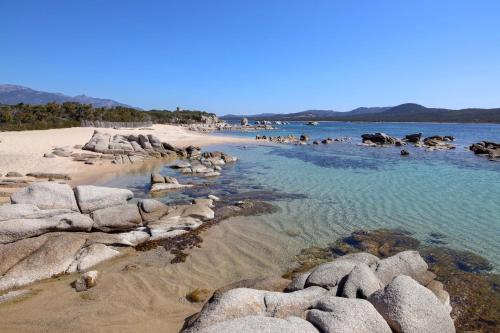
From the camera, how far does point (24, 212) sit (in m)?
11.5

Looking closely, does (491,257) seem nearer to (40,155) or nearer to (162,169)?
(162,169)

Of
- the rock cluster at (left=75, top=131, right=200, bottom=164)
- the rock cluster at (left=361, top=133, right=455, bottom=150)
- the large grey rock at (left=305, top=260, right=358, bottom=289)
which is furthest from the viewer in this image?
the rock cluster at (left=361, top=133, right=455, bottom=150)

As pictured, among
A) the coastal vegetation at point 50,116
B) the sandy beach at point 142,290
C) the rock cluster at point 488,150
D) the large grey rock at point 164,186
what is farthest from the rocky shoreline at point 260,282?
the coastal vegetation at point 50,116

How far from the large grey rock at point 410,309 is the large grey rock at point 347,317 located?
309mm

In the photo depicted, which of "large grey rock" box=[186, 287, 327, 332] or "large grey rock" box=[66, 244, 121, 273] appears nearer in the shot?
"large grey rock" box=[186, 287, 327, 332]

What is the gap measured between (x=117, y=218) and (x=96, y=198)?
1.22 m

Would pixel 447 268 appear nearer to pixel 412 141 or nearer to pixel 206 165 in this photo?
pixel 206 165

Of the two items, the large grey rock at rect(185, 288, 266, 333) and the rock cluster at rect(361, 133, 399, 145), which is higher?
the large grey rock at rect(185, 288, 266, 333)

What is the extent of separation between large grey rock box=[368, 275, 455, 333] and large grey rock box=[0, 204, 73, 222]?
10.5m

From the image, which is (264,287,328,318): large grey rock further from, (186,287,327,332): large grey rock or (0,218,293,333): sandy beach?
(0,218,293,333): sandy beach

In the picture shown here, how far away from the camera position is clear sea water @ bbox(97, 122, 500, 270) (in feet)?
47.8

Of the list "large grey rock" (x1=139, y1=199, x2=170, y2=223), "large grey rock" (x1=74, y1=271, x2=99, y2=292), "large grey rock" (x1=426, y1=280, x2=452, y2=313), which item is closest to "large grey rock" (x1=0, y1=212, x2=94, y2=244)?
"large grey rock" (x1=139, y1=199, x2=170, y2=223)

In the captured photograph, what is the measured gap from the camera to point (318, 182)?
2495 centimetres

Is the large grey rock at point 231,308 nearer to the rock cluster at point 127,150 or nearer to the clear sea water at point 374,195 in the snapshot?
the clear sea water at point 374,195
